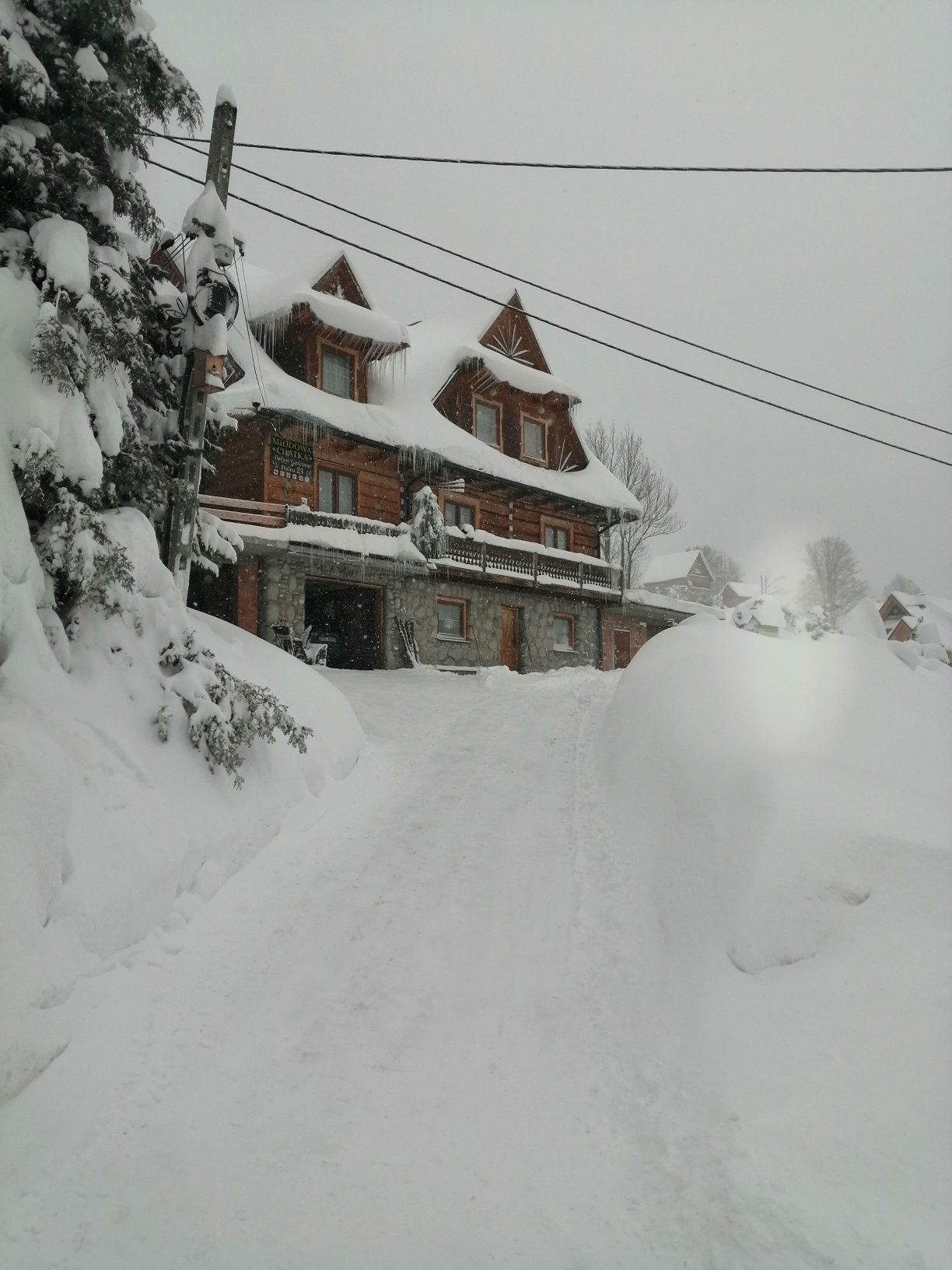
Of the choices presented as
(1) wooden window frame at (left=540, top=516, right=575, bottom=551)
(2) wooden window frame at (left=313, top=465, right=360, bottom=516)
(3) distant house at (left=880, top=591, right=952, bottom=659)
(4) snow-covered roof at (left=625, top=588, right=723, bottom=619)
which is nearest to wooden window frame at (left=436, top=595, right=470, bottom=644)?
(2) wooden window frame at (left=313, top=465, right=360, bottom=516)

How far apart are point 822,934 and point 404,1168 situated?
9.06 feet

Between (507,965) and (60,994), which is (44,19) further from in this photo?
(507,965)

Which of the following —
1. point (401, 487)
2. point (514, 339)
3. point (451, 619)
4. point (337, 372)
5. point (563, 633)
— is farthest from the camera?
point (514, 339)

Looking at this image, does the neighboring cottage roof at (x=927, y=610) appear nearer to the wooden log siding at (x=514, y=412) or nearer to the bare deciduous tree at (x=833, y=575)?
the bare deciduous tree at (x=833, y=575)

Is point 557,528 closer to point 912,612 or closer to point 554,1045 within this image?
point 554,1045

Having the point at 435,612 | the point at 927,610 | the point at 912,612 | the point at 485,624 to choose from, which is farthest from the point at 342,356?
the point at 927,610

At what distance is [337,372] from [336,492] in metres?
3.36

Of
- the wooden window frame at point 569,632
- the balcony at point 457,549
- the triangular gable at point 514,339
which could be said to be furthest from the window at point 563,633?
the triangular gable at point 514,339

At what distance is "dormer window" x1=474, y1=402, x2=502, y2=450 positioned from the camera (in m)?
22.5

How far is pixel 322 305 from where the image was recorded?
1823 cm

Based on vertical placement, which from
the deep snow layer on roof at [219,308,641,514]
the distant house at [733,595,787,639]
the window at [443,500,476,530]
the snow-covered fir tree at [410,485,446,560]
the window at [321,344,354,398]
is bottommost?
the distant house at [733,595,787,639]

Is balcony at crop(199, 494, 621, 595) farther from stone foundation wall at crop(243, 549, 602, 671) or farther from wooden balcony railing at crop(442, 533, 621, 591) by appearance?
stone foundation wall at crop(243, 549, 602, 671)

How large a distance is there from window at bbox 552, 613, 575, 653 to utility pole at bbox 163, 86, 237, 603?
15890 millimetres

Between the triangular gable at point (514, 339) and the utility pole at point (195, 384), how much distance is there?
51.3 ft
